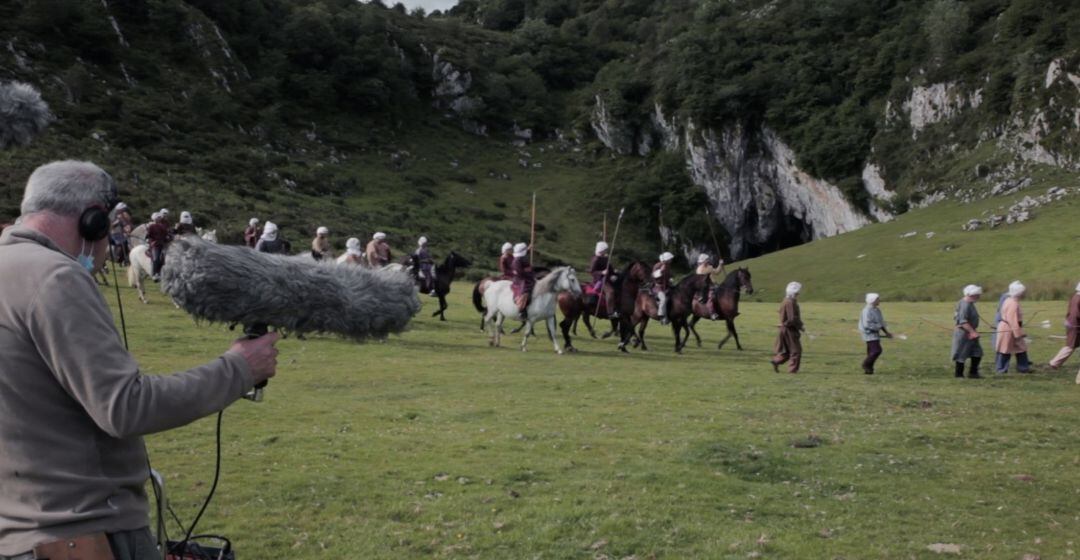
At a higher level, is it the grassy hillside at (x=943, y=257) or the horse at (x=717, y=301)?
the grassy hillside at (x=943, y=257)

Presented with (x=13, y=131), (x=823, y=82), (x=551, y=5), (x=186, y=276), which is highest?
(x=551, y=5)

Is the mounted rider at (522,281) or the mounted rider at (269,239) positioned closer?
the mounted rider at (269,239)

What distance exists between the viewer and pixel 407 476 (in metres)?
11.3

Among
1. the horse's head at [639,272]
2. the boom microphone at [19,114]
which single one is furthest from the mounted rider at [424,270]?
the boom microphone at [19,114]

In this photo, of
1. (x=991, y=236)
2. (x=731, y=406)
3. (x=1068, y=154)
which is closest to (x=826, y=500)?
(x=731, y=406)

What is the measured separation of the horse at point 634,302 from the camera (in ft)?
85.8

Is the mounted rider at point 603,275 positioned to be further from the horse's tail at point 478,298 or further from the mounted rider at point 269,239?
the mounted rider at point 269,239

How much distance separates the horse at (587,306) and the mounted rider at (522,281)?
115 cm

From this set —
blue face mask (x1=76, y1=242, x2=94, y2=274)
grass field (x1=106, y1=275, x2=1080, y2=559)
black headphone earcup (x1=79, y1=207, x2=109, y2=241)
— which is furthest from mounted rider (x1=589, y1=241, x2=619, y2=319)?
black headphone earcup (x1=79, y1=207, x2=109, y2=241)

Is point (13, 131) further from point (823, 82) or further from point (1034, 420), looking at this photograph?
point (823, 82)

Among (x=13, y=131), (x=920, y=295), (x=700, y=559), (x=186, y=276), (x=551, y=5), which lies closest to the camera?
(x=186, y=276)

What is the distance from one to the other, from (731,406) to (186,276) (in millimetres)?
13805

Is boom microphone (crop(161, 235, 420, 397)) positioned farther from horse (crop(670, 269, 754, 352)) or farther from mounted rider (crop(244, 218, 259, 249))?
mounted rider (crop(244, 218, 259, 249))

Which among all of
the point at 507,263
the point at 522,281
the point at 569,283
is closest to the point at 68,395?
the point at 569,283
